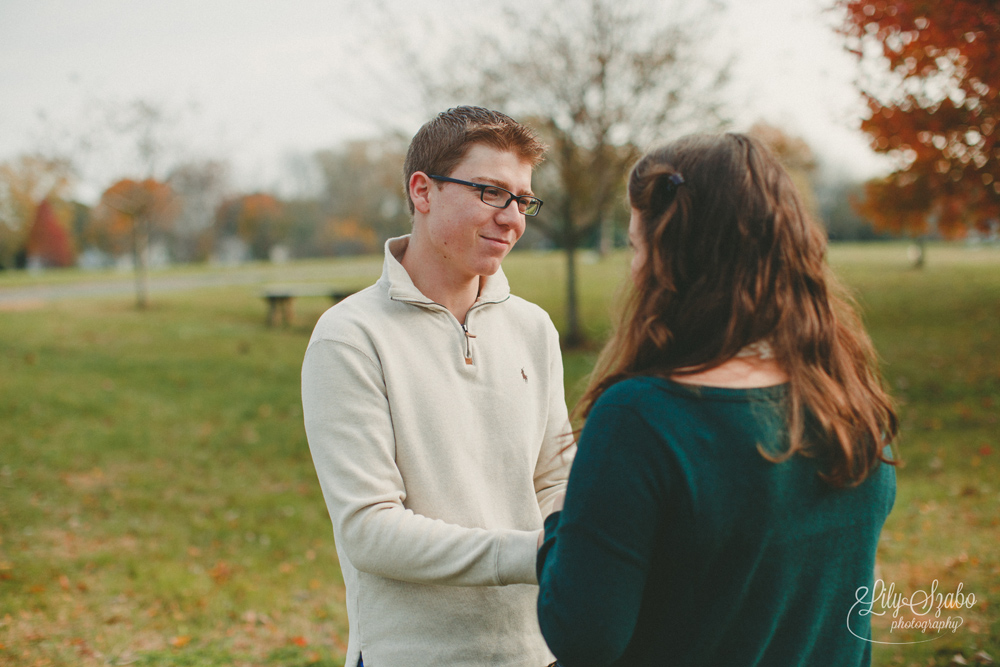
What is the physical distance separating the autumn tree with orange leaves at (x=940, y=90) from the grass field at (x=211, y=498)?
315cm

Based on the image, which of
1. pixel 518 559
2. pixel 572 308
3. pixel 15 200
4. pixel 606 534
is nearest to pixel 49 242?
pixel 15 200

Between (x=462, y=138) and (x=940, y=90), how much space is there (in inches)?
376

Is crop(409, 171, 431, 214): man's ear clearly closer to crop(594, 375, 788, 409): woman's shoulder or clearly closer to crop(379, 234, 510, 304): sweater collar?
crop(379, 234, 510, 304): sweater collar

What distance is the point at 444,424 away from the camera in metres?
1.95

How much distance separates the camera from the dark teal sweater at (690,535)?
1.24m

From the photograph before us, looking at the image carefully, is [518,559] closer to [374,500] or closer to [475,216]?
[374,500]

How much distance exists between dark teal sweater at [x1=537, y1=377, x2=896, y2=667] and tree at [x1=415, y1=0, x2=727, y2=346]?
1067 centimetres

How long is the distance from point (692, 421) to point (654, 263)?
1.20 feet

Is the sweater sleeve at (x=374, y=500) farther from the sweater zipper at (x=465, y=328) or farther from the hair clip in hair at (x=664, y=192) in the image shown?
the hair clip in hair at (x=664, y=192)

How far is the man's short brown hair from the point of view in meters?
2.03

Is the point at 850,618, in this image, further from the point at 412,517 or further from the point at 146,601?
the point at 146,601

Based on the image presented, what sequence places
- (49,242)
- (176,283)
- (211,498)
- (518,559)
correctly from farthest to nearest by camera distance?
(49,242), (176,283), (211,498), (518,559)

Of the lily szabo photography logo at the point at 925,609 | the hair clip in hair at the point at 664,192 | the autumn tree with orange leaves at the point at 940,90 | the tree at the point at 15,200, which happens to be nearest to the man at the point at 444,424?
the hair clip in hair at the point at 664,192

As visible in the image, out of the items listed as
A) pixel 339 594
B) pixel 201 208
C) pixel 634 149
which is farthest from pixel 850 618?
pixel 201 208
